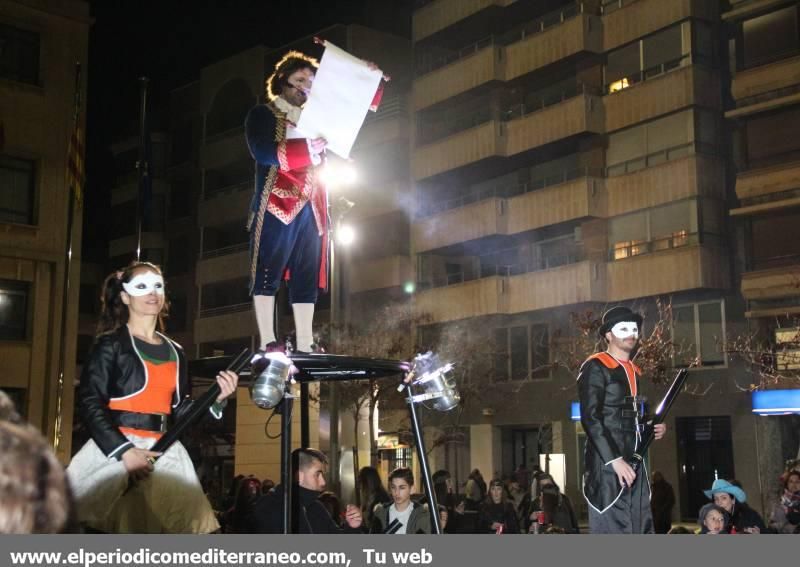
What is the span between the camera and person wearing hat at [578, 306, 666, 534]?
7641 millimetres

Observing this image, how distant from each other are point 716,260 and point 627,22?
8.61 metres

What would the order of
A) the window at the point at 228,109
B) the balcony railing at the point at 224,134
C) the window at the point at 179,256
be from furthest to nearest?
the window at the point at 179,256 < the window at the point at 228,109 < the balcony railing at the point at 224,134

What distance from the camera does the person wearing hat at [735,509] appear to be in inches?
456

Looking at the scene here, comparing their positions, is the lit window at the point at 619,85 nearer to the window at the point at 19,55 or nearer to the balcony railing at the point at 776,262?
the balcony railing at the point at 776,262

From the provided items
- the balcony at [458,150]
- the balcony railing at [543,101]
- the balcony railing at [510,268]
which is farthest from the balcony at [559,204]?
the balcony railing at [543,101]

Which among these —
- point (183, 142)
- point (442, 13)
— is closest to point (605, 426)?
point (442, 13)

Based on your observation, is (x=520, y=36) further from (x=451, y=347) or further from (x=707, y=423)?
(x=707, y=423)

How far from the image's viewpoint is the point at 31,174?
30.3m

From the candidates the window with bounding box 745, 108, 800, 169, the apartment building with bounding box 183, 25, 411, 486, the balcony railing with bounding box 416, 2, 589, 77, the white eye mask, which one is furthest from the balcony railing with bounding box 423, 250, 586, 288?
the white eye mask

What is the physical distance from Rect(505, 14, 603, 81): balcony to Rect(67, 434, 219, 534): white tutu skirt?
32.9m

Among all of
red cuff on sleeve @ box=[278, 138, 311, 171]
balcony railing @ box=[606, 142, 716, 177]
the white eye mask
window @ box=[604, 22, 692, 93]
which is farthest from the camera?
window @ box=[604, 22, 692, 93]

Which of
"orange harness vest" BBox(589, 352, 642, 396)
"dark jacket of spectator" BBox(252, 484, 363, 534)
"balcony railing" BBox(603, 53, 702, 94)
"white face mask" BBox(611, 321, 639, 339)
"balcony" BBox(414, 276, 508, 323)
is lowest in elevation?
"dark jacket of spectator" BBox(252, 484, 363, 534)

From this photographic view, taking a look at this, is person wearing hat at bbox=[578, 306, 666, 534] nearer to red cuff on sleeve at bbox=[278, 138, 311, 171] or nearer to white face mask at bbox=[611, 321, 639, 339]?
white face mask at bbox=[611, 321, 639, 339]

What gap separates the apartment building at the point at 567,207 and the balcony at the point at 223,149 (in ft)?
37.3
